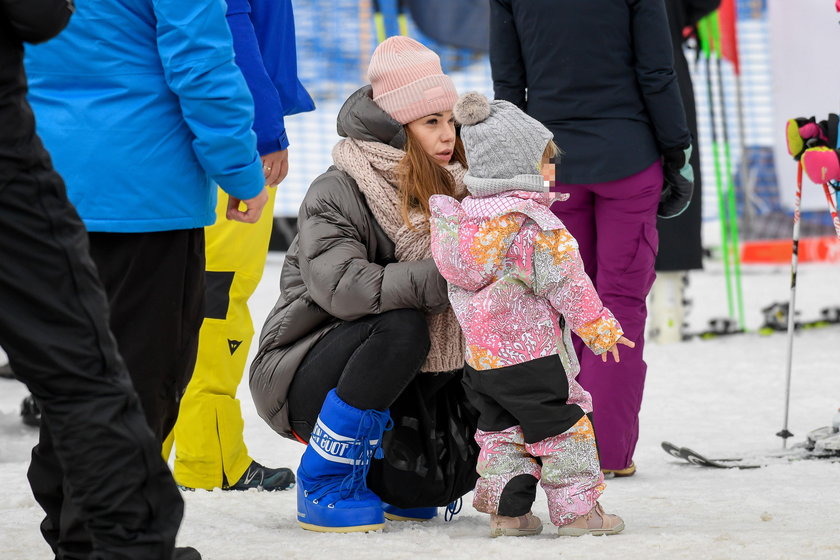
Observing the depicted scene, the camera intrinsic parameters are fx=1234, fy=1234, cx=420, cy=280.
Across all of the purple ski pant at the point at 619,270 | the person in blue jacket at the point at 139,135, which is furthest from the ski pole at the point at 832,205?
the person in blue jacket at the point at 139,135

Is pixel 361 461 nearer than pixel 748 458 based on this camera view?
Yes

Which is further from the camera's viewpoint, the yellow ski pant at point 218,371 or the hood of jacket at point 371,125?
the yellow ski pant at point 218,371

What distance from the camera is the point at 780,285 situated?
890 centimetres

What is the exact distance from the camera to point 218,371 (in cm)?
350

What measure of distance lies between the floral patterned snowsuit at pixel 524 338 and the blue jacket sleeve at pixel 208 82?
63cm

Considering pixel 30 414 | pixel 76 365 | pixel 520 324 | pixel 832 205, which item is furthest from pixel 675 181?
pixel 30 414

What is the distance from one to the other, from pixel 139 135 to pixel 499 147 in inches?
33.8

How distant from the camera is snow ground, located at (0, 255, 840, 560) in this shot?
2.59 meters

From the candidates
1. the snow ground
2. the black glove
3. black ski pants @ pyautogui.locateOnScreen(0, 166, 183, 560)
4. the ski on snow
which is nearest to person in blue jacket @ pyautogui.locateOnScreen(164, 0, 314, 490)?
the snow ground

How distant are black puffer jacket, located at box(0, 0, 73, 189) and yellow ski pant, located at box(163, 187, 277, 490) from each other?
1.58 m

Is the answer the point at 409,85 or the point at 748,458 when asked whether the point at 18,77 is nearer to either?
the point at 409,85

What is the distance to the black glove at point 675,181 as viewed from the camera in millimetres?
3639

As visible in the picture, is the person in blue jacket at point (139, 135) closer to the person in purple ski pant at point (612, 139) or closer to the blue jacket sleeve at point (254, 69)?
the blue jacket sleeve at point (254, 69)

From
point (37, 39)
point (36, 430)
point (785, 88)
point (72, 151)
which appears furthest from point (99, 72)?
point (785, 88)
